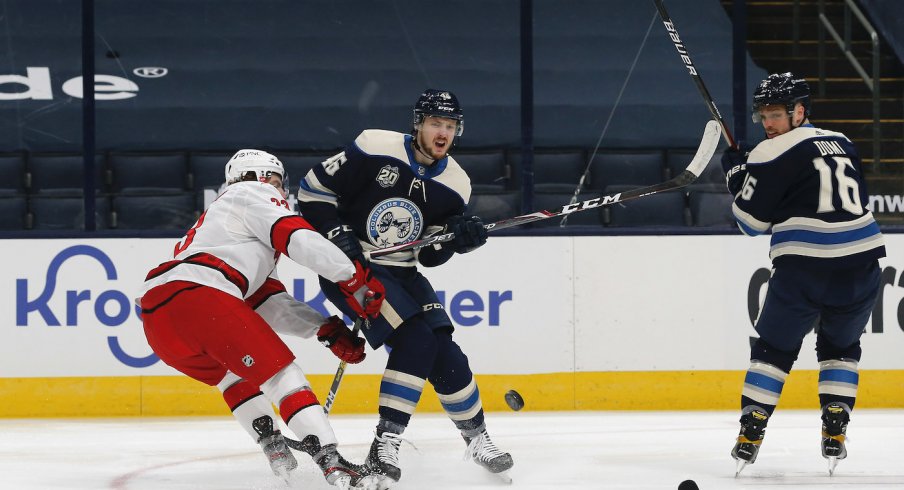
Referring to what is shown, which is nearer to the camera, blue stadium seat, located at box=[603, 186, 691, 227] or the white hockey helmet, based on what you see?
the white hockey helmet

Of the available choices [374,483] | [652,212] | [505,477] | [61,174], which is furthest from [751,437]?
[61,174]

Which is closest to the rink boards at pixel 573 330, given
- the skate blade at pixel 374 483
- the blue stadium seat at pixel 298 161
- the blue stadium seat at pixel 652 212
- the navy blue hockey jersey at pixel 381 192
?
the blue stadium seat at pixel 652 212

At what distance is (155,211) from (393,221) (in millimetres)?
2043

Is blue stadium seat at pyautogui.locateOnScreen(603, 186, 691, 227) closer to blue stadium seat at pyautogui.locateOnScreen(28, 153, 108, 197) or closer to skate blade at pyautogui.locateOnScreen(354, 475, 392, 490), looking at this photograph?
blue stadium seat at pyautogui.locateOnScreen(28, 153, 108, 197)

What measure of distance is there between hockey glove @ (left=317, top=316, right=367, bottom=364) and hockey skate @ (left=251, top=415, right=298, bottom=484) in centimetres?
25

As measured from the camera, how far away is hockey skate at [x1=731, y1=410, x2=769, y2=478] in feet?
11.5

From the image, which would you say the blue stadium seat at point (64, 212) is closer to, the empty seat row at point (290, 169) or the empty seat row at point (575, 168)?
the empty seat row at point (290, 169)

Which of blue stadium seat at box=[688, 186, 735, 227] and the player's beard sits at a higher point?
the player's beard

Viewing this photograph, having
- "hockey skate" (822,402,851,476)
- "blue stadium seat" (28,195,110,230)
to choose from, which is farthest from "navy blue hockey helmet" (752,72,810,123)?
"blue stadium seat" (28,195,110,230)

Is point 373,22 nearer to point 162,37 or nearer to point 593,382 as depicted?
point 162,37

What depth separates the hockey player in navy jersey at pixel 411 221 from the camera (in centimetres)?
345

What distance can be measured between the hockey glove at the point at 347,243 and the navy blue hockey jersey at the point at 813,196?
1.05 metres

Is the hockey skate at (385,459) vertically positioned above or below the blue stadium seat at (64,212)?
below

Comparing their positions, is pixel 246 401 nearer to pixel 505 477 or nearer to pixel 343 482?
pixel 343 482
